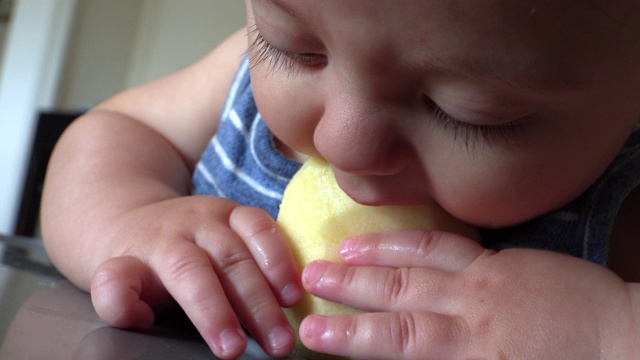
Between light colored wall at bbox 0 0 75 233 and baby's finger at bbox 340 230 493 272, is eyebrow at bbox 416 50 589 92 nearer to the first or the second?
baby's finger at bbox 340 230 493 272

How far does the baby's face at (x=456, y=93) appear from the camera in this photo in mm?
321

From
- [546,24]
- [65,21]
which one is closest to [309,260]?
[546,24]

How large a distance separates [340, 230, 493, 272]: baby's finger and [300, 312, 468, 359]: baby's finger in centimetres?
5

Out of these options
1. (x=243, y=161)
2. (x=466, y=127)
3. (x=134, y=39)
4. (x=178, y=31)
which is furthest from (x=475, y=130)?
(x=134, y=39)

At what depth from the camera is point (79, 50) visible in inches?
65.5

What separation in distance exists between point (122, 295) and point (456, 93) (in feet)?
0.78

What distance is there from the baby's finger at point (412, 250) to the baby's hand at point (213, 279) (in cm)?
4

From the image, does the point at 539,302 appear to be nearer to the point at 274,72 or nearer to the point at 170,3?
the point at 274,72

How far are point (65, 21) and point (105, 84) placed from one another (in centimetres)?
18

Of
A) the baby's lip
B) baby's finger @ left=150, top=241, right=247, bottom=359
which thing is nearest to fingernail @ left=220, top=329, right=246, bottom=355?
baby's finger @ left=150, top=241, right=247, bottom=359

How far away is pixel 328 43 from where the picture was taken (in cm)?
36

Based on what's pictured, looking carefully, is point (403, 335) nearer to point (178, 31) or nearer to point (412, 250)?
point (412, 250)

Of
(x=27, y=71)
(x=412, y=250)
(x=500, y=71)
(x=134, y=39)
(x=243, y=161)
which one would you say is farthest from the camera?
(x=134, y=39)

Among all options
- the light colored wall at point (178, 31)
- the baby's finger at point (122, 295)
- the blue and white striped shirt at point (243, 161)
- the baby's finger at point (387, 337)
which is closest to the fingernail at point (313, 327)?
the baby's finger at point (387, 337)
